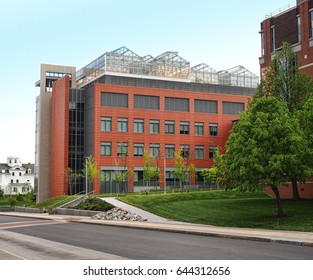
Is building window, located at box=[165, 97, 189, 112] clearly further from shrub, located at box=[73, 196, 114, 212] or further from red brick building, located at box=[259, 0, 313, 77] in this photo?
shrub, located at box=[73, 196, 114, 212]

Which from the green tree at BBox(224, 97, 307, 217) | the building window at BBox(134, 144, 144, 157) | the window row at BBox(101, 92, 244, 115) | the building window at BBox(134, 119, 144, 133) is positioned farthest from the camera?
the building window at BBox(134, 119, 144, 133)

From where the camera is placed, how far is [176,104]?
86125 mm

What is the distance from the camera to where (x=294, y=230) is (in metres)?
23.9

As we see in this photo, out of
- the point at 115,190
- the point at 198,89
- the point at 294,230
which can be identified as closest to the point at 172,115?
the point at 198,89

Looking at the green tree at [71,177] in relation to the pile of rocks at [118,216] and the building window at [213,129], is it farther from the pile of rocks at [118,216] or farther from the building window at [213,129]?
the pile of rocks at [118,216]

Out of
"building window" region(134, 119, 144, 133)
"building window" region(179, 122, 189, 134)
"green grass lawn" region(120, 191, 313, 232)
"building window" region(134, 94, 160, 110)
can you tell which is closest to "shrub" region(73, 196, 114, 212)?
"green grass lawn" region(120, 191, 313, 232)

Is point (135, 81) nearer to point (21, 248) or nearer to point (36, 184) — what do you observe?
point (36, 184)

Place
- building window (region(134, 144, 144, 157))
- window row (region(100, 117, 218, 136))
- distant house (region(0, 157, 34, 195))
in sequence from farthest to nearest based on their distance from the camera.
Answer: distant house (region(0, 157, 34, 195))
building window (region(134, 144, 144, 157))
window row (region(100, 117, 218, 136))

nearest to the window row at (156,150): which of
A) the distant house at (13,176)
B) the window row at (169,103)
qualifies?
the window row at (169,103)

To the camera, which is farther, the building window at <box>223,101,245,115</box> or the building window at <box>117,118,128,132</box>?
the building window at <box>223,101,245,115</box>

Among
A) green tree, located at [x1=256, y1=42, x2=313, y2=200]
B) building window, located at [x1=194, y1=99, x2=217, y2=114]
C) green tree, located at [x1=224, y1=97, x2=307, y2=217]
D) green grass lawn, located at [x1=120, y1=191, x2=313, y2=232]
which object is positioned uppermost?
building window, located at [x1=194, y1=99, x2=217, y2=114]

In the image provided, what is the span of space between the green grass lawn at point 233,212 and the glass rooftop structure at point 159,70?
39.9 m

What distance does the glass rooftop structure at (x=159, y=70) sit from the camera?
83750mm

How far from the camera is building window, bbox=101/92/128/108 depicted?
80.5 metres
